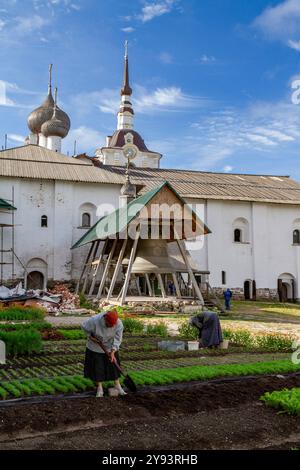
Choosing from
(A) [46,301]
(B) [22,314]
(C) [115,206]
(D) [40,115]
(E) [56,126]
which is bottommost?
(B) [22,314]

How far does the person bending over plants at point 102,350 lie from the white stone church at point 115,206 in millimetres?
19308

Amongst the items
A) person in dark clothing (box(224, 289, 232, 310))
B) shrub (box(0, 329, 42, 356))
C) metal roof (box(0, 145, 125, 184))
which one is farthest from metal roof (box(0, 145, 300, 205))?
shrub (box(0, 329, 42, 356))

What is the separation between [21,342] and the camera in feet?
31.7

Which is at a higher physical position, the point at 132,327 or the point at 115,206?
the point at 115,206

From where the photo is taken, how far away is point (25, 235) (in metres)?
28.4

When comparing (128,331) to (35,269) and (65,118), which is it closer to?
(35,269)

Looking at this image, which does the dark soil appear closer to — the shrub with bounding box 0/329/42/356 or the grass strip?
the grass strip

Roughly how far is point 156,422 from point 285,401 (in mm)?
1659

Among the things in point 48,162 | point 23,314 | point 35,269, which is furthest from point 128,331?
point 48,162

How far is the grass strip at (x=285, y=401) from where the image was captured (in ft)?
19.4

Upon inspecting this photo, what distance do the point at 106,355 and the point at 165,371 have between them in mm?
1448

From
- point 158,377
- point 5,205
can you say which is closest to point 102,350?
point 158,377

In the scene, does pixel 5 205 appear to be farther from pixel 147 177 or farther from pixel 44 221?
pixel 147 177

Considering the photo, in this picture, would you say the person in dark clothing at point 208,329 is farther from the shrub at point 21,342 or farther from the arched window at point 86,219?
the arched window at point 86,219
